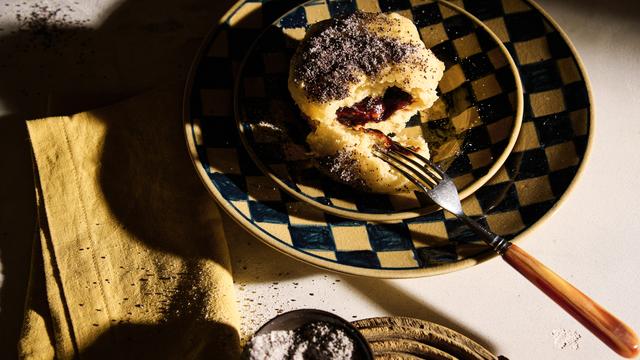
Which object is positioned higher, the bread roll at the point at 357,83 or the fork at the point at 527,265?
the bread roll at the point at 357,83

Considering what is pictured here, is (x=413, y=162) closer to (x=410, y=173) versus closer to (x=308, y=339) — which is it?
(x=410, y=173)

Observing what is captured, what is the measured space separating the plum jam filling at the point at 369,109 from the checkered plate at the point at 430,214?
0.20 meters

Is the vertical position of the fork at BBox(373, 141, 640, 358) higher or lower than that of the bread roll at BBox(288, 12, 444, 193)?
lower

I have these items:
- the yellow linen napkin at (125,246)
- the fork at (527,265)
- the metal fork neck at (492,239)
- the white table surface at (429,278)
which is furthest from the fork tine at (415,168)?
the yellow linen napkin at (125,246)

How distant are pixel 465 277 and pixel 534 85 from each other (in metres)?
0.42

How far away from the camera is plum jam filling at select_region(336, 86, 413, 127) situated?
1.25m

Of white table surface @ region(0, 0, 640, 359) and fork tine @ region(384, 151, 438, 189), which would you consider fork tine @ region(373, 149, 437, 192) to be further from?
white table surface @ region(0, 0, 640, 359)

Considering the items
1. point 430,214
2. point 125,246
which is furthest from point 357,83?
point 125,246

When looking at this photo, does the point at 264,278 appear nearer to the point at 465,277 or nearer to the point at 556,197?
the point at 465,277

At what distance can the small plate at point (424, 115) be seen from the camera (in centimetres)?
118

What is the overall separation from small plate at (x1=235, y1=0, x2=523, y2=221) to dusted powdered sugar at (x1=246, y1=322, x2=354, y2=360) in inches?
8.3

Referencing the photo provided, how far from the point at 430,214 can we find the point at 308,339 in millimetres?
324

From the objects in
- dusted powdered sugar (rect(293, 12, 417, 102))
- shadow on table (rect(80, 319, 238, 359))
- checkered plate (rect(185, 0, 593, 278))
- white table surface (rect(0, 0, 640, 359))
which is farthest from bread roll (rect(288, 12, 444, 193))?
shadow on table (rect(80, 319, 238, 359))

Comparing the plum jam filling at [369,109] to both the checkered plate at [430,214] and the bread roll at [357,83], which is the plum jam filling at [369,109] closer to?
the bread roll at [357,83]
